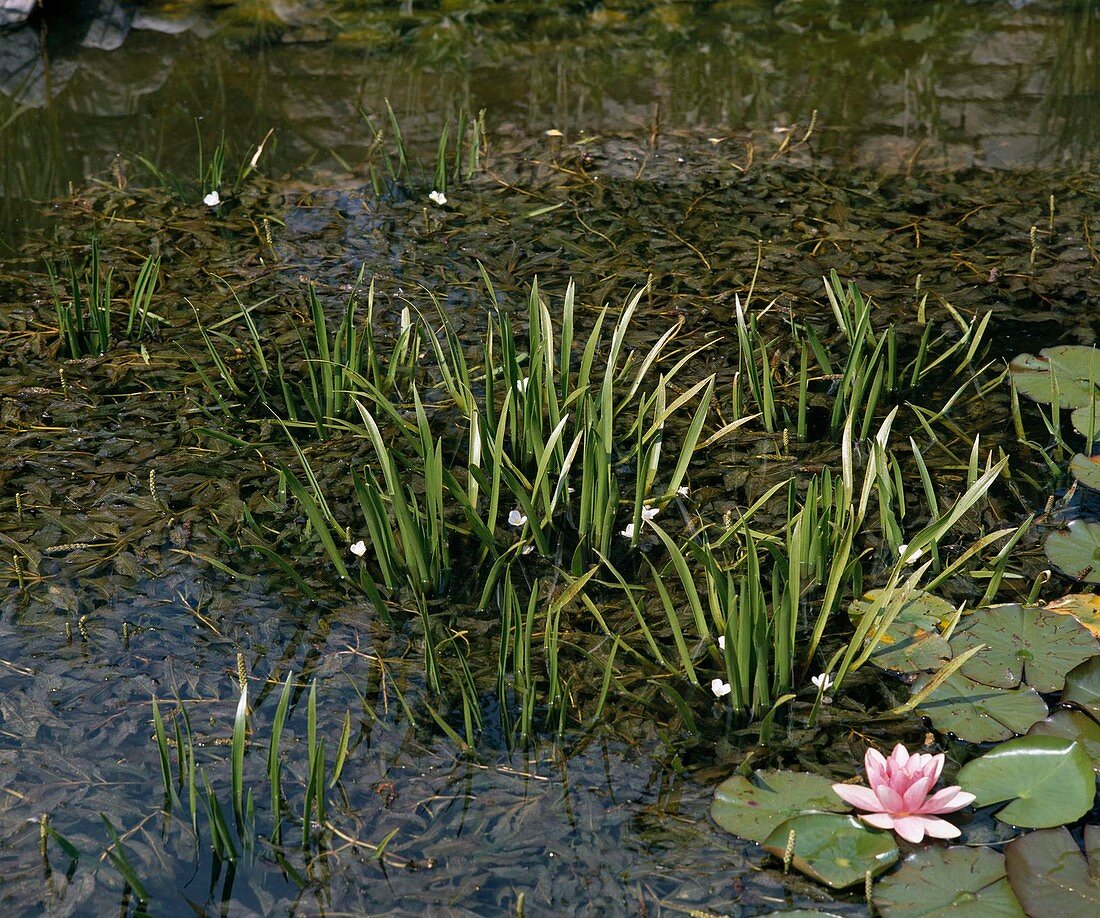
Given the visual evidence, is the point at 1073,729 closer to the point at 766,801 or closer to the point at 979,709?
the point at 979,709

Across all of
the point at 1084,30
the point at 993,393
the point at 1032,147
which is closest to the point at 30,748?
the point at 993,393

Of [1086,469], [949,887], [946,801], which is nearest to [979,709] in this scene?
[946,801]

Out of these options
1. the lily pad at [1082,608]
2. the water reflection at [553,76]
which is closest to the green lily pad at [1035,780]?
the lily pad at [1082,608]

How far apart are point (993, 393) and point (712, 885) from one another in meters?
1.67

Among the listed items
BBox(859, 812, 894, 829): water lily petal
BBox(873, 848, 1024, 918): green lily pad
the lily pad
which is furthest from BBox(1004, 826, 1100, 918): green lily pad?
the lily pad

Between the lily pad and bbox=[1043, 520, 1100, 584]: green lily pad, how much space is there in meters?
0.05

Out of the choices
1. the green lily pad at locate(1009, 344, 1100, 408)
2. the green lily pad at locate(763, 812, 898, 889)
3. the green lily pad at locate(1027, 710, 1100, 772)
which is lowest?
the green lily pad at locate(763, 812, 898, 889)

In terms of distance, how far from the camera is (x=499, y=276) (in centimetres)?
337

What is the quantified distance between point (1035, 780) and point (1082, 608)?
1.62 ft

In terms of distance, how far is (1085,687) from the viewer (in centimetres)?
185

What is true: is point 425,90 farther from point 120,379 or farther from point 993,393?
point 993,393

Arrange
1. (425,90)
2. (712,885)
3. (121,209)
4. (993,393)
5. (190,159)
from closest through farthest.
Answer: (712,885), (993,393), (121,209), (190,159), (425,90)

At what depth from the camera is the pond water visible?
1726 millimetres

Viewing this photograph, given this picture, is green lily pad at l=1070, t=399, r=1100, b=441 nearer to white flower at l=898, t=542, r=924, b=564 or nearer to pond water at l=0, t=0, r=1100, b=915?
pond water at l=0, t=0, r=1100, b=915
